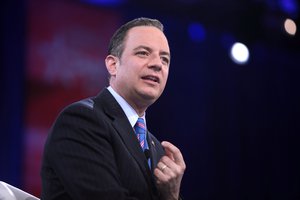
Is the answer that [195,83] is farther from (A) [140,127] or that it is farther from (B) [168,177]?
(B) [168,177]

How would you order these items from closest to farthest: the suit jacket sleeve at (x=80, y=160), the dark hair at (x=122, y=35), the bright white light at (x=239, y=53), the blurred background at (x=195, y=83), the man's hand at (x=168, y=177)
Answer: the suit jacket sleeve at (x=80, y=160)
the man's hand at (x=168, y=177)
the dark hair at (x=122, y=35)
the blurred background at (x=195, y=83)
the bright white light at (x=239, y=53)

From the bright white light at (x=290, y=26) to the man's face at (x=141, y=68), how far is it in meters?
4.36

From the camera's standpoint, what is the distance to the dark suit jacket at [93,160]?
59.2 inches

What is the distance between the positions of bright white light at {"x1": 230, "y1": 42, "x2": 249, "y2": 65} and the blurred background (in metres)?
0.02

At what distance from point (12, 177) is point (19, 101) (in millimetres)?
598

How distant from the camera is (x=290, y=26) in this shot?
5.98 meters

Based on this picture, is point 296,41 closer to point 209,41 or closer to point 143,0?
point 209,41

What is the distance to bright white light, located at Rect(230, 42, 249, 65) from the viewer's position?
5.67 metres

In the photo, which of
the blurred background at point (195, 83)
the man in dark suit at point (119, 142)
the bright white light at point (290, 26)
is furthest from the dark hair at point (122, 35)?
the bright white light at point (290, 26)

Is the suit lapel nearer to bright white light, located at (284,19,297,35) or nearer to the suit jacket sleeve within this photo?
the suit jacket sleeve

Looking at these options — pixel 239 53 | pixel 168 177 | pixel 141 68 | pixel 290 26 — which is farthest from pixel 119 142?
pixel 290 26

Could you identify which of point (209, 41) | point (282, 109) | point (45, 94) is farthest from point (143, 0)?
point (282, 109)

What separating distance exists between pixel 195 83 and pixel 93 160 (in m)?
4.13

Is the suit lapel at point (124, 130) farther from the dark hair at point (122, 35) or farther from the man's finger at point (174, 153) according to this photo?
the dark hair at point (122, 35)
